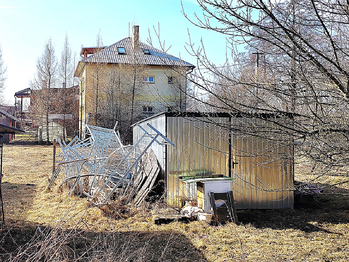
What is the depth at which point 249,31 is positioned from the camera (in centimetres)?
368

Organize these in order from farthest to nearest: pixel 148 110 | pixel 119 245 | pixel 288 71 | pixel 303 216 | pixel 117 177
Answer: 1. pixel 148 110
2. pixel 117 177
3. pixel 303 216
4. pixel 119 245
5. pixel 288 71

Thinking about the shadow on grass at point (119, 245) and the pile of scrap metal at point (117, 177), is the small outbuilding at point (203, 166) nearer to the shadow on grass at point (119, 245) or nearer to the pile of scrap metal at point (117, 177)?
the pile of scrap metal at point (117, 177)

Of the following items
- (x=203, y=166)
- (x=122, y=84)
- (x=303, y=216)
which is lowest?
(x=303, y=216)

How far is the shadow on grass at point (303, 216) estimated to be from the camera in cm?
721

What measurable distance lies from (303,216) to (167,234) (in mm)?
3898

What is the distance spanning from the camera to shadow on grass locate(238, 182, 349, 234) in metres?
7.21

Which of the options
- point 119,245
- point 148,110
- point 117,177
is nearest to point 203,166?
point 117,177

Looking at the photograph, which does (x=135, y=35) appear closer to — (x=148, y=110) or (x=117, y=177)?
(x=148, y=110)

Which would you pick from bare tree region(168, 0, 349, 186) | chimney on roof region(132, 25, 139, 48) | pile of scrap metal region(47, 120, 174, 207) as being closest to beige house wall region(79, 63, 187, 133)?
chimney on roof region(132, 25, 139, 48)

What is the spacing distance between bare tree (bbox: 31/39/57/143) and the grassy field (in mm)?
22756

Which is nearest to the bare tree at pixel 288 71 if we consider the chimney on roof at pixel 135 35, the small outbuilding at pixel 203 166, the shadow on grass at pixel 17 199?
the small outbuilding at pixel 203 166

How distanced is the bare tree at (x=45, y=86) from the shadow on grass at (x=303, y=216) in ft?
87.4

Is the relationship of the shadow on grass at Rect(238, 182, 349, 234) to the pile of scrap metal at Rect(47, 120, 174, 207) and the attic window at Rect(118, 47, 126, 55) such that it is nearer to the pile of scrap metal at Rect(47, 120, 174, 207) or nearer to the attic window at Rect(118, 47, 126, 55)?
the pile of scrap metal at Rect(47, 120, 174, 207)

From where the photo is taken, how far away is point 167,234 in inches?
253
